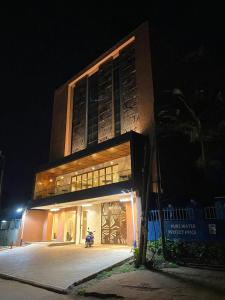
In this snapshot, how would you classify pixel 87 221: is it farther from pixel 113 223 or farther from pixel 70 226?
pixel 113 223

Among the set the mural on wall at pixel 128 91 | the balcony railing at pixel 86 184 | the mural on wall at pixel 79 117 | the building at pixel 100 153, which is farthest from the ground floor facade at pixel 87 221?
the mural on wall at pixel 79 117

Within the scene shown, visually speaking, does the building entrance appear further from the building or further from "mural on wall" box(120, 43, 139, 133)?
"mural on wall" box(120, 43, 139, 133)

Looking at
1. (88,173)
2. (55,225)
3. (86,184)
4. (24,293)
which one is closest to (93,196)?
(86,184)

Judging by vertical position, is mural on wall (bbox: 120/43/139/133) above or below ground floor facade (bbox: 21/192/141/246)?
above

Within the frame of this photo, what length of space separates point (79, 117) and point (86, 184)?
392 inches

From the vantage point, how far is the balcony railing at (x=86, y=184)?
2093 centimetres

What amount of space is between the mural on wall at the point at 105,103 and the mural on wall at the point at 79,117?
284 cm

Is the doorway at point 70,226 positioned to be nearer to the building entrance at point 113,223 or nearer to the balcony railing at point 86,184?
the balcony railing at point 86,184

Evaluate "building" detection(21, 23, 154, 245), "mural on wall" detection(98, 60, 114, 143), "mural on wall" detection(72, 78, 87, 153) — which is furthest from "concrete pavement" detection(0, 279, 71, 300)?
"mural on wall" detection(72, 78, 87, 153)

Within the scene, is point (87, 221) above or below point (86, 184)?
below

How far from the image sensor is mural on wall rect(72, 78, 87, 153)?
95.1ft

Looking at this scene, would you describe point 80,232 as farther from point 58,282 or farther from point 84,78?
point 84,78

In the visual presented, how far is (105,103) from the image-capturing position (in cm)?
2722

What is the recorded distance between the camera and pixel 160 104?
70.8 ft
